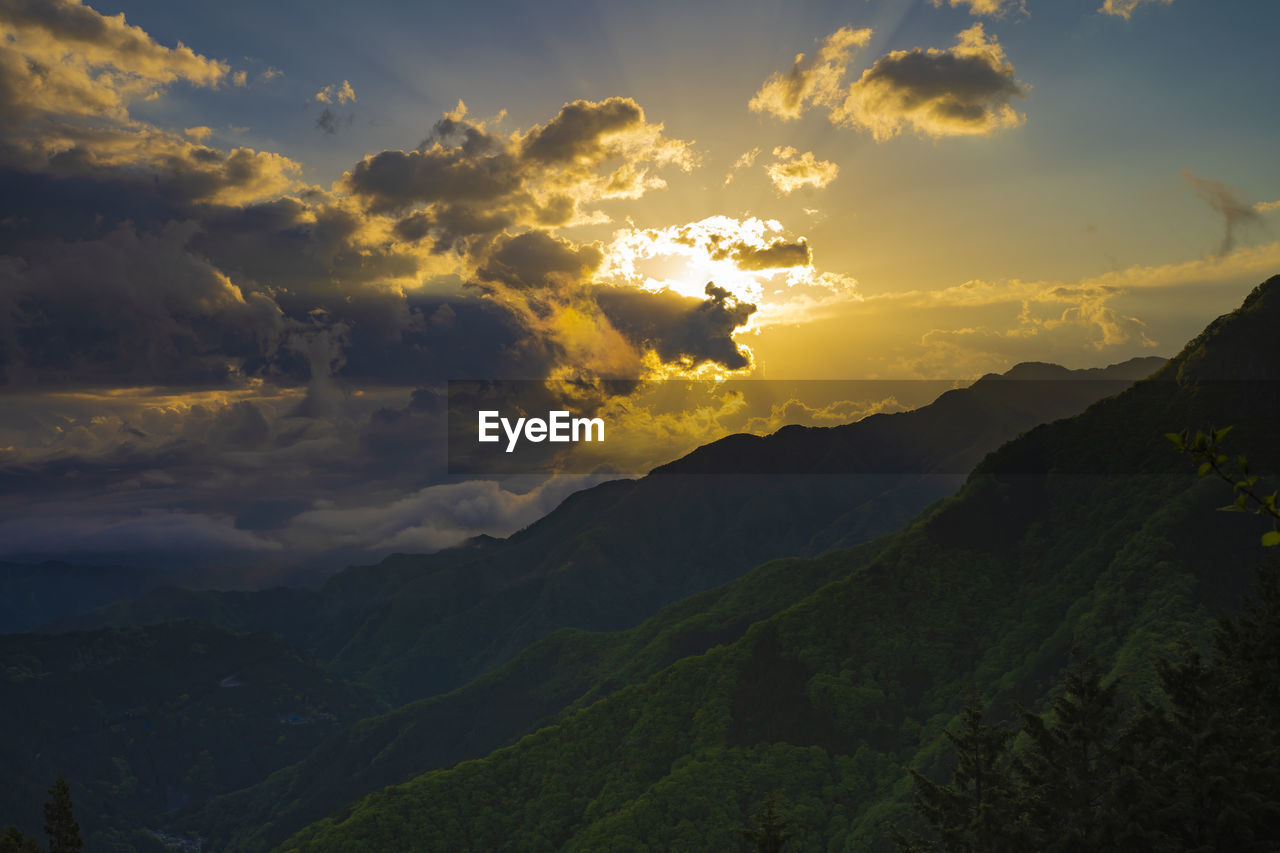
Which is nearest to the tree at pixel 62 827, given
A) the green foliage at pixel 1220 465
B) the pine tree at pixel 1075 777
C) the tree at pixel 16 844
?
the tree at pixel 16 844

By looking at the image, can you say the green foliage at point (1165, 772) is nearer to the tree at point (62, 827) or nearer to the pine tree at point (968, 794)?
the pine tree at point (968, 794)

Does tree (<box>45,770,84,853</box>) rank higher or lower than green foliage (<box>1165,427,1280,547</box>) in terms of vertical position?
lower

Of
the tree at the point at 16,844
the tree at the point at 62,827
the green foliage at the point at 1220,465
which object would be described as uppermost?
the green foliage at the point at 1220,465

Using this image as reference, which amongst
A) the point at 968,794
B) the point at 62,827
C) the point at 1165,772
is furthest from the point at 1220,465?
the point at 62,827

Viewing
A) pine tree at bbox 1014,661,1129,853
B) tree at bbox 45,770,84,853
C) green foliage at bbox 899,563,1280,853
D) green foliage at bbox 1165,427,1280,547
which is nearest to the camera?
green foliage at bbox 1165,427,1280,547

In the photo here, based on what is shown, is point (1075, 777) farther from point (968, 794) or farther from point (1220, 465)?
point (1220, 465)

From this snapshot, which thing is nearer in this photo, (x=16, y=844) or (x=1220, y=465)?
(x=1220, y=465)

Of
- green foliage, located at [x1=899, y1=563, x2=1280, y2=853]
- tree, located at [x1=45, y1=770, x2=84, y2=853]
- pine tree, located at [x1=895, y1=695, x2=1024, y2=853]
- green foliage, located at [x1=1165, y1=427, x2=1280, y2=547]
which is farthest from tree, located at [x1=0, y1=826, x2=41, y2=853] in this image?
green foliage, located at [x1=1165, y1=427, x2=1280, y2=547]

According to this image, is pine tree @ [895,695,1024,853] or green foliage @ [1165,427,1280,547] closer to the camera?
green foliage @ [1165,427,1280,547]

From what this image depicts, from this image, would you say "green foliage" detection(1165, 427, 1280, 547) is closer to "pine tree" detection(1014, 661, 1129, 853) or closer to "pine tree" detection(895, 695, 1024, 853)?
"pine tree" detection(1014, 661, 1129, 853)

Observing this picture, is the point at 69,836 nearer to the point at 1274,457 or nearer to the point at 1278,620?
the point at 1278,620

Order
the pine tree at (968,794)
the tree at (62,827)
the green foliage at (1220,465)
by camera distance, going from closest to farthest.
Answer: the green foliage at (1220,465) → the pine tree at (968,794) → the tree at (62,827)

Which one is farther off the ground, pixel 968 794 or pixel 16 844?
pixel 968 794
